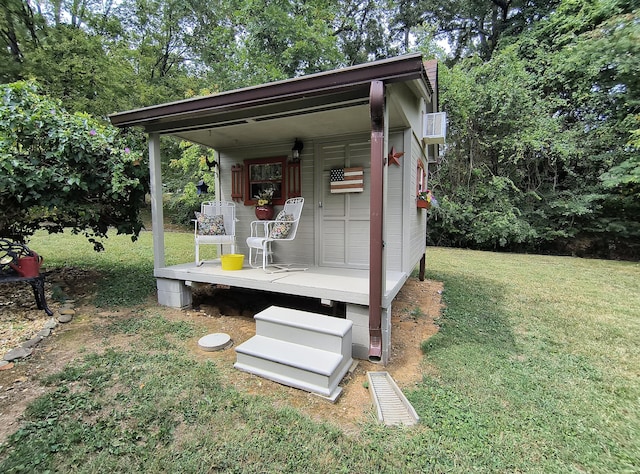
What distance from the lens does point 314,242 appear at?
15.1ft

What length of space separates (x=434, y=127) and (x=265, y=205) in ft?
9.91

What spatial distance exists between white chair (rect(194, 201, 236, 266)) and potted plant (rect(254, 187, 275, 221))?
1.30ft

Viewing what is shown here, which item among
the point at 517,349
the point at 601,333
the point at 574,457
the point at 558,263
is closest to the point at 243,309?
the point at 517,349

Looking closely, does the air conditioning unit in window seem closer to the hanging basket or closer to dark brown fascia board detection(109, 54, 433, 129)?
dark brown fascia board detection(109, 54, 433, 129)

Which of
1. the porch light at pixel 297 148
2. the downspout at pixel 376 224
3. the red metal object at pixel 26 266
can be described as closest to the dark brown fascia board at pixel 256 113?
the downspout at pixel 376 224

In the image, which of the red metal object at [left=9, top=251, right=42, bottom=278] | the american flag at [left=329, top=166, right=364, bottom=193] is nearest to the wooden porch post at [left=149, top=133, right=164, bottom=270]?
the red metal object at [left=9, top=251, right=42, bottom=278]

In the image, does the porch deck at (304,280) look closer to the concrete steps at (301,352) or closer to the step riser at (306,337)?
the concrete steps at (301,352)

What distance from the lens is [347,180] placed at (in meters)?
4.26

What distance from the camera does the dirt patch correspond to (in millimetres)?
2033

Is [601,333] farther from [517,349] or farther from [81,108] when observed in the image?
[81,108]

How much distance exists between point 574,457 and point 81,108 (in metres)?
9.65

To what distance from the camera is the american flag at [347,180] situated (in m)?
4.20

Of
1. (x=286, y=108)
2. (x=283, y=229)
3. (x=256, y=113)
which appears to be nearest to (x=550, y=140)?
(x=283, y=229)

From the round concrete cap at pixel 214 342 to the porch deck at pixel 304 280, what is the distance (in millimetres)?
637
